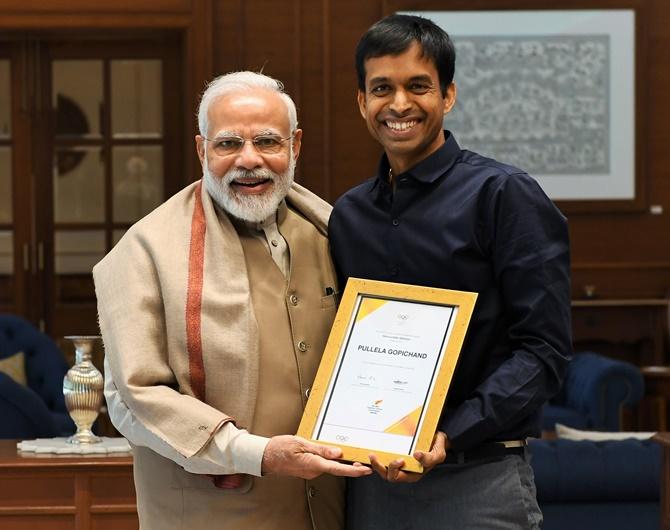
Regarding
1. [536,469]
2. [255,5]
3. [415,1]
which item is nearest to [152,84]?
[255,5]

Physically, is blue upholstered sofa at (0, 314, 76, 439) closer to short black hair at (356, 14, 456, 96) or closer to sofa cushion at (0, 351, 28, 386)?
sofa cushion at (0, 351, 28, 386)

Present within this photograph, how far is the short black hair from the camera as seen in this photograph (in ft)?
7.82

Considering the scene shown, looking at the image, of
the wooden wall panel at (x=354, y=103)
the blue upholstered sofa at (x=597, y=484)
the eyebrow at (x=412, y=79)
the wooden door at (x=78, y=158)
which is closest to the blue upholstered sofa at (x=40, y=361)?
the wooden door at (x=78, y=158)

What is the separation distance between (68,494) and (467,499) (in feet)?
6.89

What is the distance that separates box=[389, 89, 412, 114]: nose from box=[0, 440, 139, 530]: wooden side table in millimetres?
2047

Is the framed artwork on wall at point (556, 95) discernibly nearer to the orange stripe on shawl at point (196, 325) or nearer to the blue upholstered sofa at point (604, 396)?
the blue upholstered sofa at point (604, 396)

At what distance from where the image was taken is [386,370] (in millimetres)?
2316

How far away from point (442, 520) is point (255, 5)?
609 cm

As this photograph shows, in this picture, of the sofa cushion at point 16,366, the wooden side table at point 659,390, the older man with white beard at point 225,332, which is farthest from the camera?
the wooden side table at point 659,390

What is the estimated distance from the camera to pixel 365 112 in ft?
8.13

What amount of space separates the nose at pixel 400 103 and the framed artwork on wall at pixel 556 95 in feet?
18.8

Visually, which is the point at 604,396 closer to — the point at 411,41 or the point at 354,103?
the point at 354,103

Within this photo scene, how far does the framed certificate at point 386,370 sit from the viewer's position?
7.34 feet

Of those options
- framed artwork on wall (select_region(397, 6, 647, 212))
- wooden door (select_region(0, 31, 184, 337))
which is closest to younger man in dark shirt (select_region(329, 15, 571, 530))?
framed artwork on wall (select_region(397, 6, 647, 212))
